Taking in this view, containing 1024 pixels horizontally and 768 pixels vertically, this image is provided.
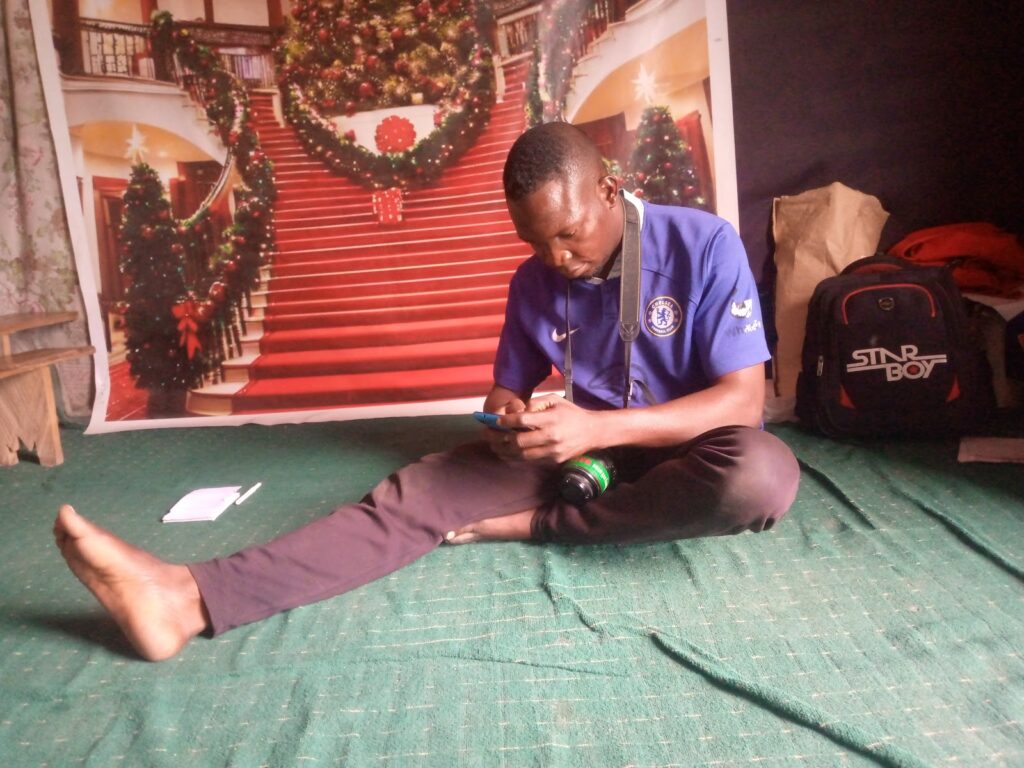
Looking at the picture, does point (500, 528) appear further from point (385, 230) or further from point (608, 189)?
point (385, 230)

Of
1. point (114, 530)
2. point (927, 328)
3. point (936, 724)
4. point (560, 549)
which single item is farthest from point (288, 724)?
point (927, 328)

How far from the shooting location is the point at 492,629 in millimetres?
1071

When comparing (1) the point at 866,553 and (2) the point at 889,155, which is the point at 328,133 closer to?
(2) the point at 889,155

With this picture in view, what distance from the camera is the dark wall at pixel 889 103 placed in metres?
2.06

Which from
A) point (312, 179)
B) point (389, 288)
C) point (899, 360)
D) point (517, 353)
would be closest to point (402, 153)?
point (312, 179)

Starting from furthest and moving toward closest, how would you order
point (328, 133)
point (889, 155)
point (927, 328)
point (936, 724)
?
point (328, 133) → point (889, 155) → point (927, 328) → point (936, 724)

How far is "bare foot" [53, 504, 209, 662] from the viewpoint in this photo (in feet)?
3.21

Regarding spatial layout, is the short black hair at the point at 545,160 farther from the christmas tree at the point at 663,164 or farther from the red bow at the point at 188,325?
the red bow at the point at 188,325

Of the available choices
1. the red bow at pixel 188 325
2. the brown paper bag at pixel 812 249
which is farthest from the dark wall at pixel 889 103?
the red bow at pixel 188 325

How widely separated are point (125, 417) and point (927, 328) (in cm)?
237

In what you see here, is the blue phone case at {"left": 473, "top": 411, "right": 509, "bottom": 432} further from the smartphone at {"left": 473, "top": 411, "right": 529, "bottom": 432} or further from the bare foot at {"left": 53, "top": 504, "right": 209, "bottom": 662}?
the bare foot at {"left": 53, "top": 504, "right": 209, "bottom": 662}

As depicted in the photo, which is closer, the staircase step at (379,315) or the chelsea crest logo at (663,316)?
the chelsea crest logo at (663,316)

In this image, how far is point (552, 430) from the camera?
1062 millimetres

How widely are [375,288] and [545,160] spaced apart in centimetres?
135
